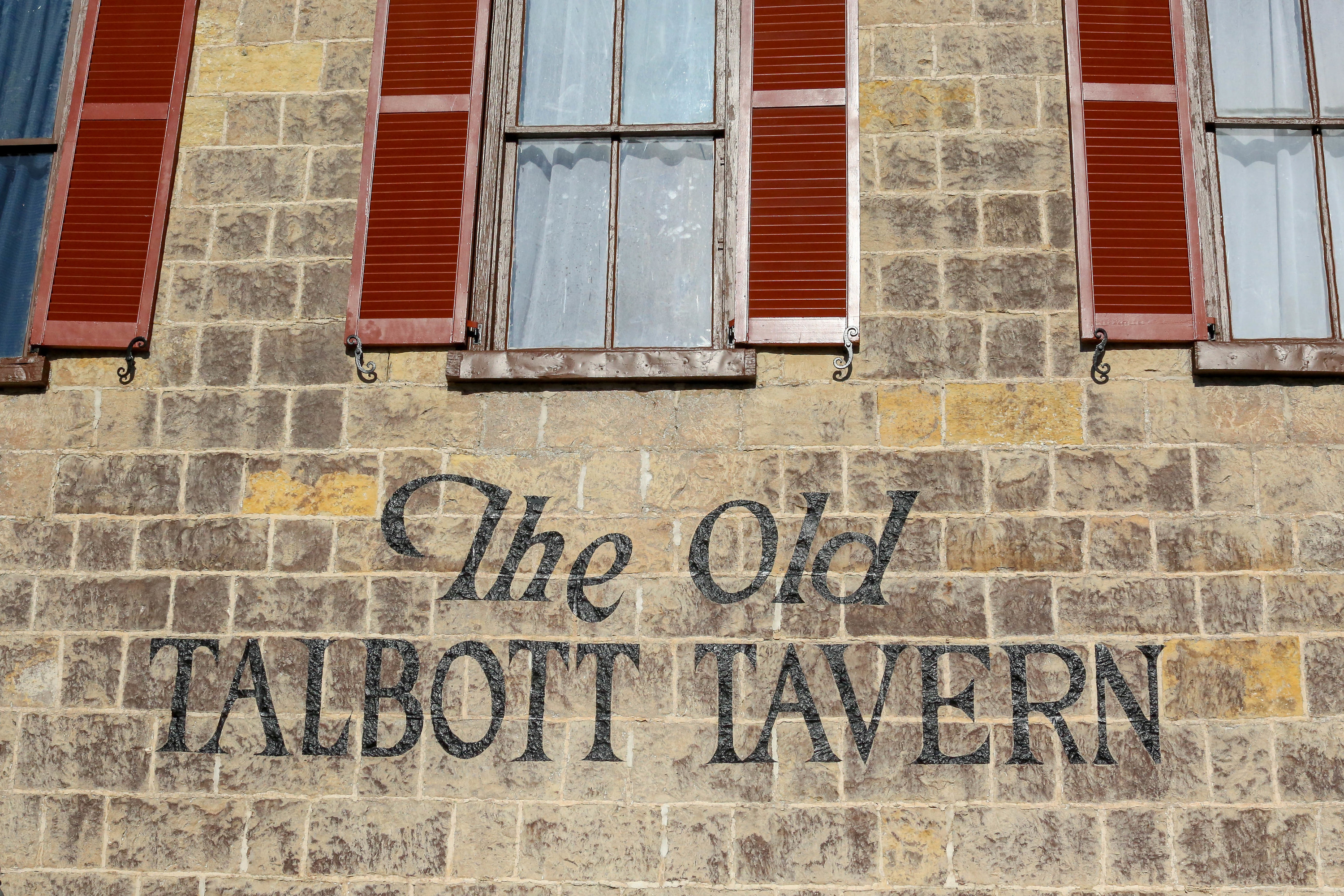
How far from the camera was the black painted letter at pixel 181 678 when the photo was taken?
173 inches

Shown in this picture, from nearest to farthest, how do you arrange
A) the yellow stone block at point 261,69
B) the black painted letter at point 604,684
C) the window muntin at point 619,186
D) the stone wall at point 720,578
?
1. the stone wall at point 720,578
2. the black painted letter at point 604,684
3. the window muntin at point 619,186
4. the yellow stone block at point 261,69

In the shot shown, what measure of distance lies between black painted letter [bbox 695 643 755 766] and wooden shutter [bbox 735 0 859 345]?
3.64 ft

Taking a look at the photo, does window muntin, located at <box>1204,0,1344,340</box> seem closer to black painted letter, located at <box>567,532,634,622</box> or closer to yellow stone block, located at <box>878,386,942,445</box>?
yellow stone block, located at <box>878,386,942,445</box>

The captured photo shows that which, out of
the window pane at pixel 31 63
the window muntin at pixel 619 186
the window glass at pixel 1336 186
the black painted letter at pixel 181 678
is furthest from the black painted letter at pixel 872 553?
the window pane at pixel 31 63

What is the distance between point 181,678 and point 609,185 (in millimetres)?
2454

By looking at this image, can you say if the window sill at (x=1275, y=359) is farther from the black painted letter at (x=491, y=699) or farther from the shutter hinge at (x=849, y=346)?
the black painted letter at (x=491, y=699)

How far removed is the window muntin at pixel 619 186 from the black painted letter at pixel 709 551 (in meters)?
0.69

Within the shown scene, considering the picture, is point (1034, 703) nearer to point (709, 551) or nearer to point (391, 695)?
point (709, 551)

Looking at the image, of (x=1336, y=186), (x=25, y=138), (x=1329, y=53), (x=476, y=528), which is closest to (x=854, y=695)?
(x=476, y=528)

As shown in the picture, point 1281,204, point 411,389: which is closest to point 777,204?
point 411,389

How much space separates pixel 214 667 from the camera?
176 inches

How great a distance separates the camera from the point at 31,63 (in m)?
5.16

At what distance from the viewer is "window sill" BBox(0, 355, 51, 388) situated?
471 centimetres

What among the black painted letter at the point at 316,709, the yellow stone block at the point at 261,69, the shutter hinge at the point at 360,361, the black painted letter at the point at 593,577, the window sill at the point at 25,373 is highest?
the yellow stone block at the point at 261,69
